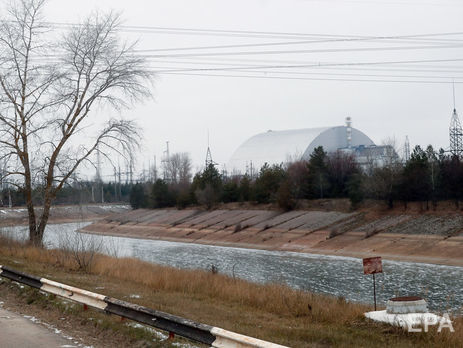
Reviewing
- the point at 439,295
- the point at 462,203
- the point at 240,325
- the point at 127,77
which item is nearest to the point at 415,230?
the point at 462,203

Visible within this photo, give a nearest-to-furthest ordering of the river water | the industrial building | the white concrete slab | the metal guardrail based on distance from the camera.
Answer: the metal guardrail
the white concrete slab
the river water
the industrial building

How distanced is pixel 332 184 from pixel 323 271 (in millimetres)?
35159

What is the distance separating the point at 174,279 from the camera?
1772cm

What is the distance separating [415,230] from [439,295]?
80.1 feet

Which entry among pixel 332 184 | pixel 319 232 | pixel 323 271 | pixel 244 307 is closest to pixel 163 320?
pixel 244 307

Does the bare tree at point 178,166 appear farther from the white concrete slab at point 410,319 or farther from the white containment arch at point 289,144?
the white concrete slab at point 410,319

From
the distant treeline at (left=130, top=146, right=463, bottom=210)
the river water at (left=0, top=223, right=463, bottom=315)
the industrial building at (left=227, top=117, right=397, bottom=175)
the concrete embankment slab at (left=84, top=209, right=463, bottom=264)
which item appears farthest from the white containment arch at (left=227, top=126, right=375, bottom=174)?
the river water at (left=0, top=223, right=463, bottom=315)

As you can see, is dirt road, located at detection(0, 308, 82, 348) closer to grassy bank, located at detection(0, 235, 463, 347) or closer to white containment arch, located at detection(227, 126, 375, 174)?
grassy bank, located at detection(0, 235, 463, 347)

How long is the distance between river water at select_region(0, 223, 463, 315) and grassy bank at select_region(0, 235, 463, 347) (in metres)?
3.35

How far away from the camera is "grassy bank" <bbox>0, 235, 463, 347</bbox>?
31.0 feet

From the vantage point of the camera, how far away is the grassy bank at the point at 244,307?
9.45 meters

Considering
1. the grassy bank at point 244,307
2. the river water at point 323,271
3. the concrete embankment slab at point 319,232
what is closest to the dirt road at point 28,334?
the grassy bank at point 244,307

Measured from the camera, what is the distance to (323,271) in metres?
36.6

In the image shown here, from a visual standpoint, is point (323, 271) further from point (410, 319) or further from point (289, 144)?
point (289, 144)
